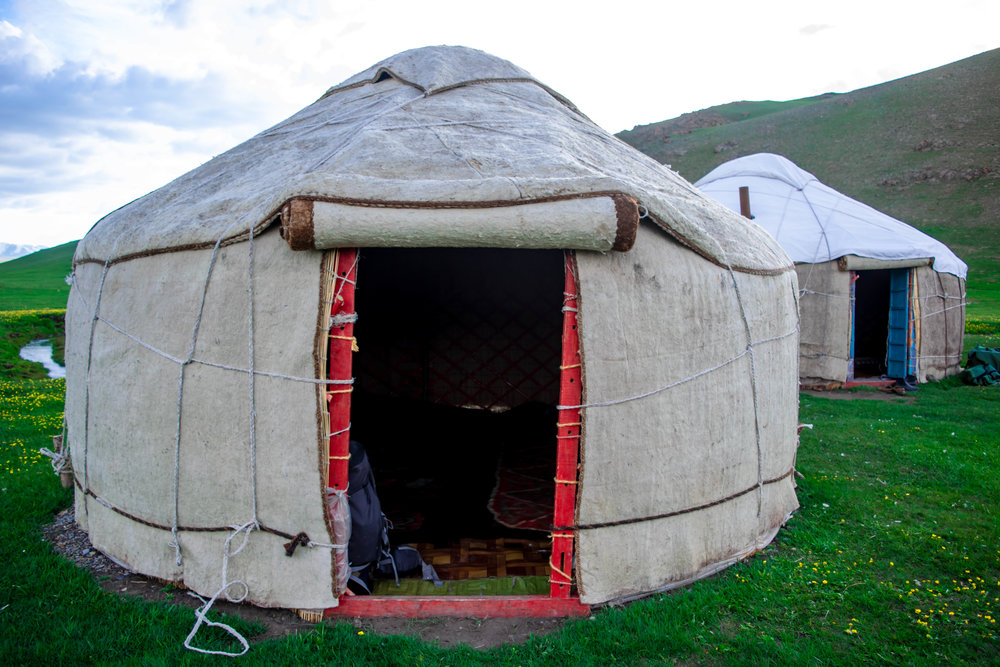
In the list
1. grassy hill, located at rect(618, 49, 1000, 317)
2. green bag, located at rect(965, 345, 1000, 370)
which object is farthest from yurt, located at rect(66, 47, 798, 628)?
grassy hill, located at rect(618, 49, 1000, 317)

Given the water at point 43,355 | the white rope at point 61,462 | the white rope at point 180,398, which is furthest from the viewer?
the water at point 43,355

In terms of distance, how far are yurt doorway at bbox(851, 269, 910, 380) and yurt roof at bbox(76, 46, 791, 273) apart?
16.1 feet

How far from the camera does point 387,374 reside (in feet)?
19.6

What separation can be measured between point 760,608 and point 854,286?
6056 mm

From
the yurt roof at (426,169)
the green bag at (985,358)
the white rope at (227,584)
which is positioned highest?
the yurt roof at (426,169)

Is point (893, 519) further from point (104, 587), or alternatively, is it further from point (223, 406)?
point (104, 587)

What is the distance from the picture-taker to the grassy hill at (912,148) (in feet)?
74.5

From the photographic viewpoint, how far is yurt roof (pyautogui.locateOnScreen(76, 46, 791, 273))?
2201mm

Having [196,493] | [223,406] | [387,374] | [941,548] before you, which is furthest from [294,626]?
[387,374]

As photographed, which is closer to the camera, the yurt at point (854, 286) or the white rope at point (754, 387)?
the white rope at point (754, 387)

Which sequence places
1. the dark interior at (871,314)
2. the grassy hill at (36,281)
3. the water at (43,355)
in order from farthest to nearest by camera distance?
the grassy hill at (36,281) → the water at (43,355) → the dark interior at (871,314)

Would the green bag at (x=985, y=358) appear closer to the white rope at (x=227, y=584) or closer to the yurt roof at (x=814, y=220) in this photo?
the yurt roof at (x=814, y=220)

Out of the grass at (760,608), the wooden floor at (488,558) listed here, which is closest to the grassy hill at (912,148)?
the grass at (760,608)

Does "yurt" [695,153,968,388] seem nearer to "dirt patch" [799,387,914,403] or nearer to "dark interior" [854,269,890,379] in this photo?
"dirt patch" [799,387,914,403]
